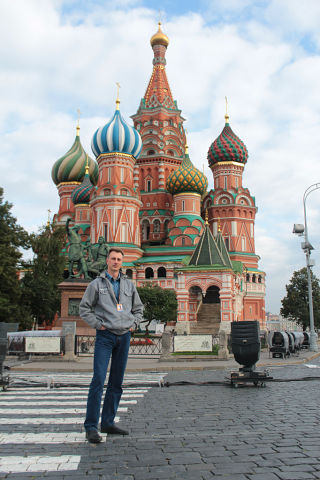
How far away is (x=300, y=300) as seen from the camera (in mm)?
55750

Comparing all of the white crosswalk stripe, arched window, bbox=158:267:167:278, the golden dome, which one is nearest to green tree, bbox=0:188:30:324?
arched window, bbox=158:267:167:278

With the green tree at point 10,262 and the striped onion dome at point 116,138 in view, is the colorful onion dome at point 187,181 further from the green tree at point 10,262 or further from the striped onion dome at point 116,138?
the green tree at point 10,262

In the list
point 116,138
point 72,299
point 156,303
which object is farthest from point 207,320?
point 116,138

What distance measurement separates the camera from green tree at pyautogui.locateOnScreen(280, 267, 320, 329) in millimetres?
54750

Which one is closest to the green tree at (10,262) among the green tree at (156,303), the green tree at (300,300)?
the green tree at (156,303)

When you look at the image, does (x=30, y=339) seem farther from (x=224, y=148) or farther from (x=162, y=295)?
(x=224, y=148)

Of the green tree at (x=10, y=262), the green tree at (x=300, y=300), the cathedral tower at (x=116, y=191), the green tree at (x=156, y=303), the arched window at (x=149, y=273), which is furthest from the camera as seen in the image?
the green tree at (x=300, y=300)

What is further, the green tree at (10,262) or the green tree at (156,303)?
the green tree at (156,303)

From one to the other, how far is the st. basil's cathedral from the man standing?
2992cm

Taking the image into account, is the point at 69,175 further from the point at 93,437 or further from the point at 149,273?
the point at 93,437

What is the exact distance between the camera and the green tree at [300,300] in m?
54.8

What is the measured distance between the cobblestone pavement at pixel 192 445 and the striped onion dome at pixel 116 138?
137 feet

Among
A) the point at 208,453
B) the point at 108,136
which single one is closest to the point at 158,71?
the point at 108,136

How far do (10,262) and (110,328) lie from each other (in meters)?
25.7
